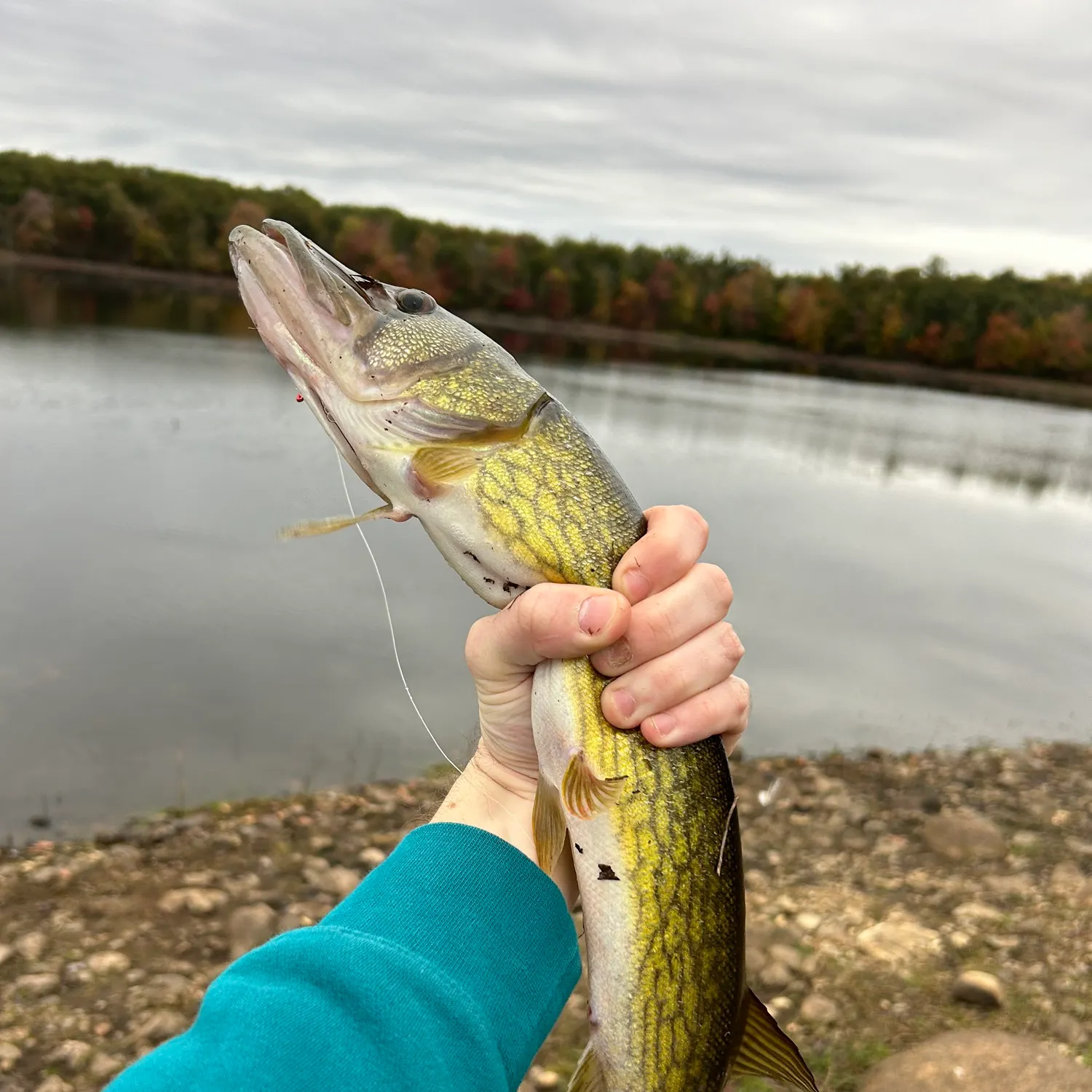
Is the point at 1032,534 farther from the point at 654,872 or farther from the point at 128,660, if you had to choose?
the point at 654,872

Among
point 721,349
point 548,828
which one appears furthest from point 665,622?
point 721,349

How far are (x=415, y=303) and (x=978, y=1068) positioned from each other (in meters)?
3.32

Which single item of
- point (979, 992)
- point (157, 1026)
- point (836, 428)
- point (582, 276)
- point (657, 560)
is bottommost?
point (157, 1026)

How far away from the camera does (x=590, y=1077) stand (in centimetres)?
198

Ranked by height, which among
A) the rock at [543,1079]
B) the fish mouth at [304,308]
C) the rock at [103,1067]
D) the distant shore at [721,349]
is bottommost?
the rock at [103,1067]

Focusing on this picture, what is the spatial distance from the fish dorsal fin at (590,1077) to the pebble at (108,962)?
2.84 meters

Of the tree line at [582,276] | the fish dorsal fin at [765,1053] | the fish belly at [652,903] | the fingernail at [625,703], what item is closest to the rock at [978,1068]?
the fish dorsal fin at [765,1053]

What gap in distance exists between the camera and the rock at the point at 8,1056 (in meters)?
3.40

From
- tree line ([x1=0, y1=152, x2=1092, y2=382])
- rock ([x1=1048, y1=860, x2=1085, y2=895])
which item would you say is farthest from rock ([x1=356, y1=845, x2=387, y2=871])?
tree line ([x1=0, y1=152, x2=1092, y2=382])

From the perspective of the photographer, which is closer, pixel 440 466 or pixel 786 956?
pixel 440 466

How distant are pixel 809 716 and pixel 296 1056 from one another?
26.2 ft

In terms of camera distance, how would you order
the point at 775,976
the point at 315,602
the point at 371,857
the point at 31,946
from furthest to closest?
the point at 315,602 < the point at 371,857 < the point at 775,976 < the point at 31,946

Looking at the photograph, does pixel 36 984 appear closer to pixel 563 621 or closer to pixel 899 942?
pixel 563 621

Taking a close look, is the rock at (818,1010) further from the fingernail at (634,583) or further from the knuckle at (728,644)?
the fingernail at (634,583)
